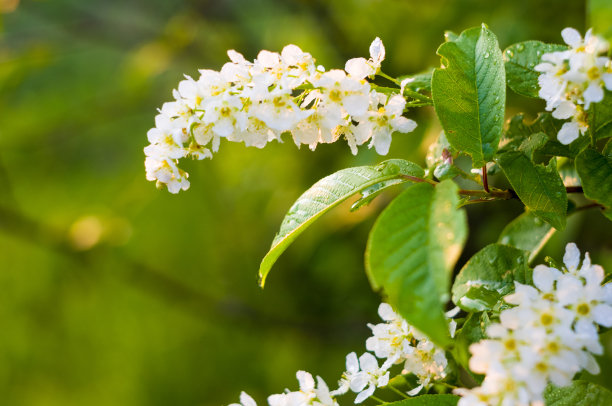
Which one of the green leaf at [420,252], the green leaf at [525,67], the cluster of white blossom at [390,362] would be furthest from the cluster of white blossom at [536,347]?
the green leaf at [525,67]

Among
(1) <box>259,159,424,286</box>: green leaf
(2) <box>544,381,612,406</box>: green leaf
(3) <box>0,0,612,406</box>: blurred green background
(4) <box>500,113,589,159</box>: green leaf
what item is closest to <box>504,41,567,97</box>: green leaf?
(4) <box>500,113,589,159</box>: green leaf

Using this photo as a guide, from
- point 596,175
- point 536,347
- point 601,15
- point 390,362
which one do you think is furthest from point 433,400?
point 601,15

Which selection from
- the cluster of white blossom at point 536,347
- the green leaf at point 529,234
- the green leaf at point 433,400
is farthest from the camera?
the green leaf at point 529,234

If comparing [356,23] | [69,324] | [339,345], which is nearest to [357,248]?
[339,345]

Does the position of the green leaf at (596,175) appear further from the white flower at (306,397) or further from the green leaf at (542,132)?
the white flower at (306,397)

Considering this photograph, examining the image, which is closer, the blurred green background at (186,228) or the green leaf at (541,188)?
the green leaf at (541,188)

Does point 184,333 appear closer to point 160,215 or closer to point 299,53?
point 160,215

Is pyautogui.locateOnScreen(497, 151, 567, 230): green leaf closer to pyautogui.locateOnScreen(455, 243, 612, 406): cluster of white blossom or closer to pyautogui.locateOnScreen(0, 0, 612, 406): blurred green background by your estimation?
pyautogui.locateOnScreen(455, 243, 612, 406): cluster of white blossom
